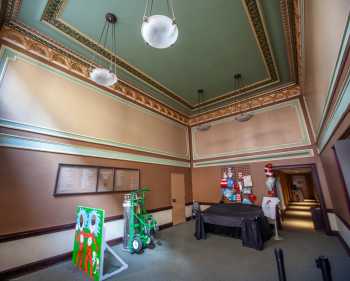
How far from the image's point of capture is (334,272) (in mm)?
2664

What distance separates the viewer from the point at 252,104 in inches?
259

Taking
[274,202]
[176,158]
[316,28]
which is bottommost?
[274,202]

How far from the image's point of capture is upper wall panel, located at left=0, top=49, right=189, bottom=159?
10.8 ft

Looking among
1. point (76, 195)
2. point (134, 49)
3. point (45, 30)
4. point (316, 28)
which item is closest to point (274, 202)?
point (316, 28)

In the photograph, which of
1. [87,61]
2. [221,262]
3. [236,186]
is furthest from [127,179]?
[236,186]

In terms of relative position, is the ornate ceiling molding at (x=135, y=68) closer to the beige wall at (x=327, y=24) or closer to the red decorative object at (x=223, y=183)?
the beige wall at (x=327, y=24)

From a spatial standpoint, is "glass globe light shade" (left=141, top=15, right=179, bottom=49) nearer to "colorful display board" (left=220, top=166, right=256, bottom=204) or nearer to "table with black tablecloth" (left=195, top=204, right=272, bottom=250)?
"table with black tablecloth" (left=195, top=204, right=272, bottom=250)

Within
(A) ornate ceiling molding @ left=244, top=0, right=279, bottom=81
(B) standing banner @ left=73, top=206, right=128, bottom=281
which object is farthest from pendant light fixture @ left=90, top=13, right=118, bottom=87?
(A) ornate ceiling molding @ left=244, top=0, right=279, bottom=81

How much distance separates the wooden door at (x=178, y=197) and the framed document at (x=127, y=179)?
176 centimetres

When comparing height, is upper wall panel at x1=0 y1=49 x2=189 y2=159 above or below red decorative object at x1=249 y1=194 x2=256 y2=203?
above

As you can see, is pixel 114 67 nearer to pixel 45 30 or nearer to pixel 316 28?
pixel 45 30

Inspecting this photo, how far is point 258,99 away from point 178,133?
139 inches

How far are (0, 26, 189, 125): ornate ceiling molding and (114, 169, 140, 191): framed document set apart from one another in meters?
2.45

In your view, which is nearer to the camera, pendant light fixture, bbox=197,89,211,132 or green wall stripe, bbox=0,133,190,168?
green wall stripe, bbox=0,133,190,168
